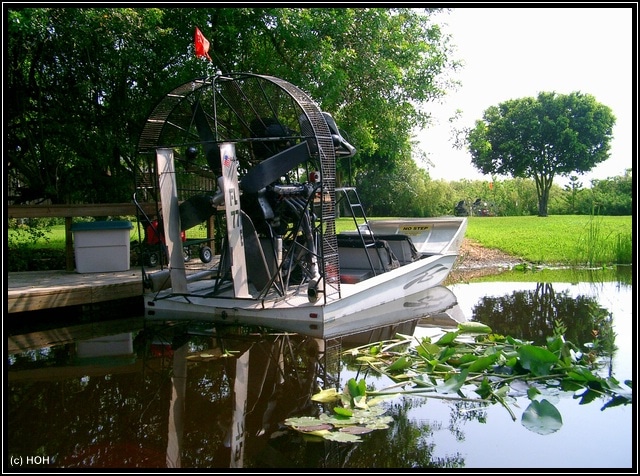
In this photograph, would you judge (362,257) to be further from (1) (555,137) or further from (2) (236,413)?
(1) (555,137)

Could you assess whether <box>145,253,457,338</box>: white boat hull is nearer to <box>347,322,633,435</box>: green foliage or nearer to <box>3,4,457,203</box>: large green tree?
<box>347,322,633,435</box>: green foliage

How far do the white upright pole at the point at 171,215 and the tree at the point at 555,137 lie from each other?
2790 centimetres

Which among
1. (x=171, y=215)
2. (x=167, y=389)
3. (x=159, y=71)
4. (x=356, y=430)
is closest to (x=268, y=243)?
(x=171, y=215)

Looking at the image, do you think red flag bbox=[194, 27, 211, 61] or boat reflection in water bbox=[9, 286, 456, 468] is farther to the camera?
red flag bbox=[194, 27, 211, 61]

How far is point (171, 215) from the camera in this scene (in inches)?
285

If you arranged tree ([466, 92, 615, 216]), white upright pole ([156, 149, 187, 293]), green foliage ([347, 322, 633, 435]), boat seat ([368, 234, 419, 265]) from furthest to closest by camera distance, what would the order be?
tree ([466, 92, 615, 216])
boat seat ([368, 234, 419, 265])
white upright pole ([156, 149, 187, 293])
green foliage ([347, 322, 633, 435])

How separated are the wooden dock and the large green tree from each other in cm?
279

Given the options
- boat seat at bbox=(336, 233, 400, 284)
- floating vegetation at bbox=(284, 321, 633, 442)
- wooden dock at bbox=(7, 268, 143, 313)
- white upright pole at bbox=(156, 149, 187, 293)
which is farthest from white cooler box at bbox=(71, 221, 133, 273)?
floating vegetation at bbox=(284, 321, 633, 442)

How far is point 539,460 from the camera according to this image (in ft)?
11.6

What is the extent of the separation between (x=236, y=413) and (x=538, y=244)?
42.3 feet

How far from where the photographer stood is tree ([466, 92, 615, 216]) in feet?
107

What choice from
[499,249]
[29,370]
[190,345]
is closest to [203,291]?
[190,345]

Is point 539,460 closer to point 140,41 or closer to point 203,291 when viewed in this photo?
point 203,291

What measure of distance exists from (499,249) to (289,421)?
12200mm
